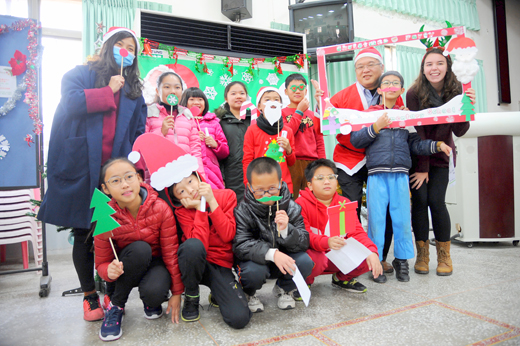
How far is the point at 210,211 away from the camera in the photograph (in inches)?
62.1

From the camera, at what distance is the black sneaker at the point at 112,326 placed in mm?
1300

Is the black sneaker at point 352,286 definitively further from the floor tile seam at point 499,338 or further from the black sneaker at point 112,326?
the black sneaker at point 112,326

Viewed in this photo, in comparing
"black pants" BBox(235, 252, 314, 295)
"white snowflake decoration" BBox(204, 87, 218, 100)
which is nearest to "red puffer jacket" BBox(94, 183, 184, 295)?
"black pants" BBox(235, 252, 314, 295)

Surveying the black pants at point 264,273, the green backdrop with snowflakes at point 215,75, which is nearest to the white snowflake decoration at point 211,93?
the green backdrop with snowflakes at point 215,75

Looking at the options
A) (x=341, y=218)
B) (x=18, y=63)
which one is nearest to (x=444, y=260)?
(x=341, y=218)

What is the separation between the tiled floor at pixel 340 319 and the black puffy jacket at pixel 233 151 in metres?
0.72

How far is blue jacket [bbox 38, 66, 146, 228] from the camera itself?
1.53 metres

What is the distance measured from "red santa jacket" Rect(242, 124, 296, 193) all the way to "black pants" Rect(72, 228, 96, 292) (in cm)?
89

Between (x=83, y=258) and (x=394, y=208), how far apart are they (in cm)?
168

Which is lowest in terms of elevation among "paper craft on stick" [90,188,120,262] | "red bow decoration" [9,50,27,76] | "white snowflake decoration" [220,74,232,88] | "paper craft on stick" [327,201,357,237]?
"paper craft on stick" [327,201,357,237]

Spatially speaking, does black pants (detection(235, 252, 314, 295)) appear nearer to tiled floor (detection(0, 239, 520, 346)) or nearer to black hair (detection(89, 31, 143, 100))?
tiled floor (detection(0, 239, 520, 346))

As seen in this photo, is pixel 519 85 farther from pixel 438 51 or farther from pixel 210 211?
pixel 210 211

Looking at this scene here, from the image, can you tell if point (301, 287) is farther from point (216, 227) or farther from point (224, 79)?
point (224, 79)

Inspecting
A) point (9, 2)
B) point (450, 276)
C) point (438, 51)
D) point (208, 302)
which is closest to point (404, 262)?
point (450, 276)
